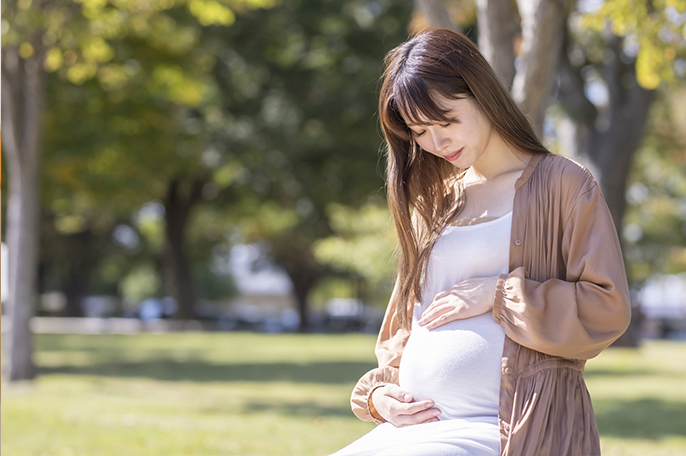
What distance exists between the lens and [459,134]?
7.04 feet

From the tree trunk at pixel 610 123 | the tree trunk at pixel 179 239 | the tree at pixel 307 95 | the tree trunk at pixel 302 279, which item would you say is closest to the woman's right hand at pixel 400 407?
the tree trunk at pixel 610 123

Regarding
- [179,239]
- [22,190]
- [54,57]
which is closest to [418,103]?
[54,57]

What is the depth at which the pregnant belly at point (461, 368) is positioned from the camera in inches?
79.6

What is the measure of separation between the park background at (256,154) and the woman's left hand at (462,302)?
0.55 metres

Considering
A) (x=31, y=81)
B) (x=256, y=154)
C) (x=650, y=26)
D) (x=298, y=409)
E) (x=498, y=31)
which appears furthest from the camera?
(x=256, y=154)

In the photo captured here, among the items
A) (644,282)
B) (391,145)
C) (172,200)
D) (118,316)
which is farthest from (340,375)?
(118,316)

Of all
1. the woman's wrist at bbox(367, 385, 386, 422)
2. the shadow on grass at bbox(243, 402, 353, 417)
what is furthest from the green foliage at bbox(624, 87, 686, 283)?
the woman's wrist at bbox(367, 385, 386, 422)

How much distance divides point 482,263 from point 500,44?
4.19 m

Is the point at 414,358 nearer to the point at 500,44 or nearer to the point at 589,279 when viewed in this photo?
the point at 589,279

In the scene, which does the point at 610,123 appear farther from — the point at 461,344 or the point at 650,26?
the point at 461,344

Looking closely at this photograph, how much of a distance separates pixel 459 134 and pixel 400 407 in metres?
0.84

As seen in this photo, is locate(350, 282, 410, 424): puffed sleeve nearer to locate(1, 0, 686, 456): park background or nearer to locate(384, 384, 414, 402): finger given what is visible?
locate(384, 384, 414, 402): finger

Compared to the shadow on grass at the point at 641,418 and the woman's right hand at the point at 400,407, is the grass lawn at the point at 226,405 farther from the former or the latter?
the woman's right hand at the point at 400,407

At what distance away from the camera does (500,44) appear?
5895mm
